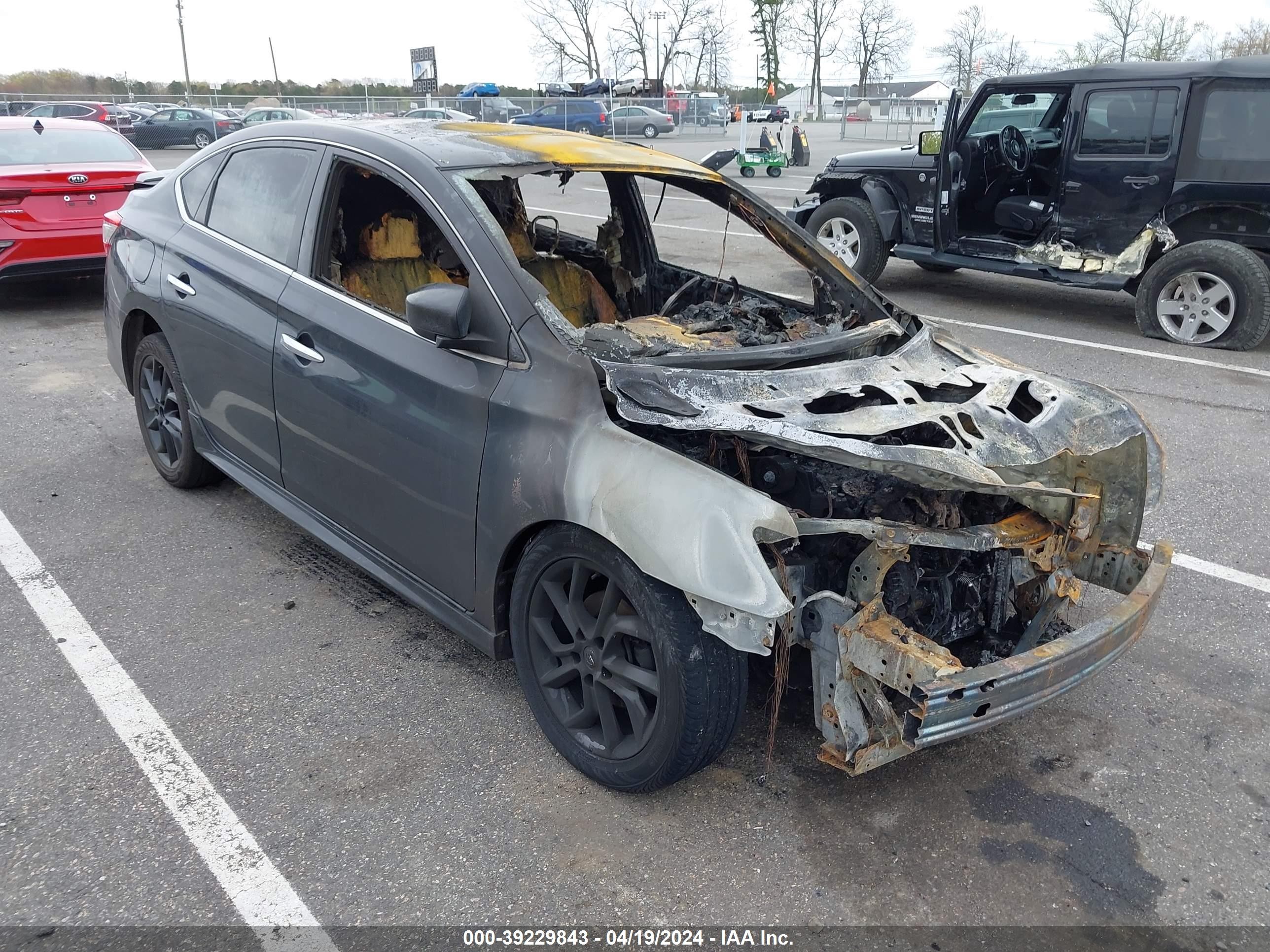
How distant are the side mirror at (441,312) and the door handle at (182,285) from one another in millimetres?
1648

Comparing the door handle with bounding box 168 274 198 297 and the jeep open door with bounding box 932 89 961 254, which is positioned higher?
the jeep open door with bounding box 932 89 961 254

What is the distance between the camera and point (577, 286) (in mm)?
4195

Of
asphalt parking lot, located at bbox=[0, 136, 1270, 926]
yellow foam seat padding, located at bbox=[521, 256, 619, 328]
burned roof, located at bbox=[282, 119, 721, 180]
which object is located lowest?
asphalt parking lot, located at bbox=[0, 136, 1270, 926]

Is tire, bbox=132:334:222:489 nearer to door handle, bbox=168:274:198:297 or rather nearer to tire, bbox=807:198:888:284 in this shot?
door handle, bbox=168:274:198:297

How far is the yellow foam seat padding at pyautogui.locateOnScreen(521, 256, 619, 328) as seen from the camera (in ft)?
12.9

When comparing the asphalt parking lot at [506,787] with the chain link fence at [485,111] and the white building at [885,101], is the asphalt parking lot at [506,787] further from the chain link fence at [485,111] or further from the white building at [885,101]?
the chain link fence at [485,111]

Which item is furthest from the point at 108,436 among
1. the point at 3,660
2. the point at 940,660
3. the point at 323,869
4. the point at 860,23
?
the point at 860,23

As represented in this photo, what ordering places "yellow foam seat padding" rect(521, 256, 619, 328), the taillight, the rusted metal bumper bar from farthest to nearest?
the taillight → "yellow foam seat padding" rect(521, 256, 619, 328) → the rusted metal bumper bar

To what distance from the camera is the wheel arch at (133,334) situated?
4.56 meters

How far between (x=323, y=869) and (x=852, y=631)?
148 centimetres

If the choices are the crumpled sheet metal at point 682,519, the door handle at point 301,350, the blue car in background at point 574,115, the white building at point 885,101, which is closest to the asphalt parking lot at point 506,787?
the crumpled sheet metal at point 682,519

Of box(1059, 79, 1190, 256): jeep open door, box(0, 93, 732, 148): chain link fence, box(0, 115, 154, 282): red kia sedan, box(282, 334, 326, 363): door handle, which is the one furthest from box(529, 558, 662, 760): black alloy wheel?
box(0, 93, 732, 148): chain link fence

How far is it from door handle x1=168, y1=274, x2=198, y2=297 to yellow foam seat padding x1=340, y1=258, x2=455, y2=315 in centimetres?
81

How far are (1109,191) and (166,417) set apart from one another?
7.15 meters
